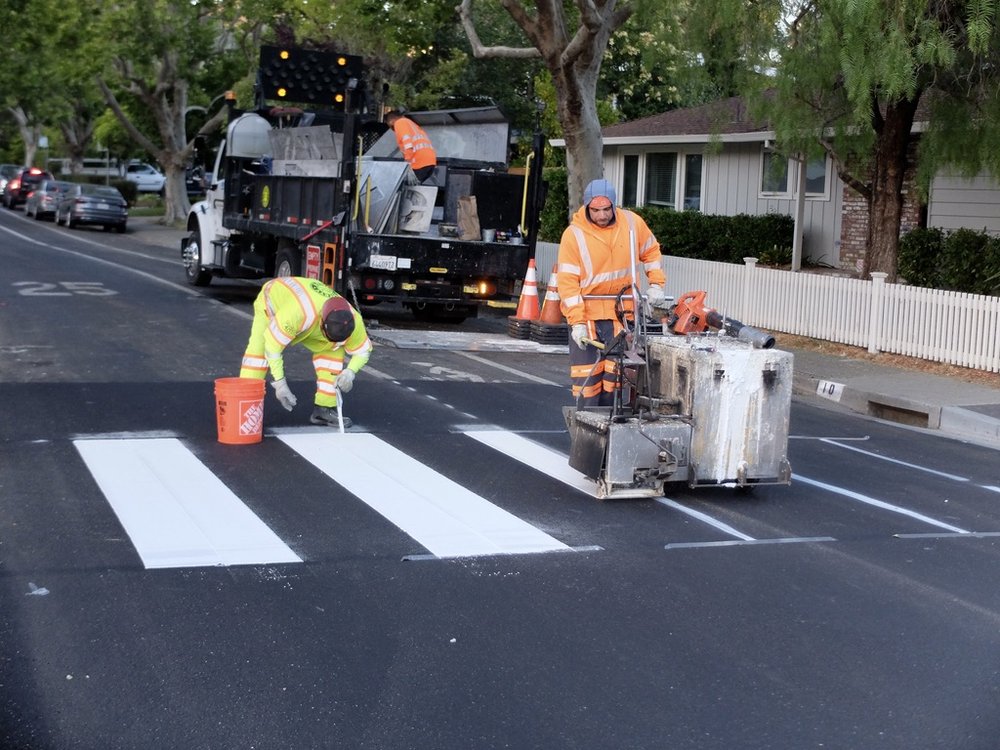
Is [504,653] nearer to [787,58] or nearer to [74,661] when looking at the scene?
[74,661]

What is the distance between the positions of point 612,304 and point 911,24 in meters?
7.12

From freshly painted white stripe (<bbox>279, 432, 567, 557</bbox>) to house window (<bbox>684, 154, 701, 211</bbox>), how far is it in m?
18.9

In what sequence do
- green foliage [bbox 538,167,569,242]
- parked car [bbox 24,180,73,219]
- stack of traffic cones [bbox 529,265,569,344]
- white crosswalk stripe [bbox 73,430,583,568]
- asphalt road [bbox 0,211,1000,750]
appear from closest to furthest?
asphalt road [bbox 0,211,1000,750]
white crosswalk stripe [bbox 73,430,583,568]
stack of traffic cones [bbox 529,265,569,344]
green foliage [bbox 538,167,569,242]
parked car [bbox 24,180,73,219]

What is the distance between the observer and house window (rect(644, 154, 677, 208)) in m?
28.2

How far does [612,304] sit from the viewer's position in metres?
9.16

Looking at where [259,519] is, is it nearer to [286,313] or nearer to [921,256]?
[286,313]

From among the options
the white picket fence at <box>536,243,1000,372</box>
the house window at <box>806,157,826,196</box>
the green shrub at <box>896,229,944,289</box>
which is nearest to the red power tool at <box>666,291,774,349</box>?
the white picket fence at <box>536,243,1000,372</box>

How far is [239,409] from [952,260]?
12.3m

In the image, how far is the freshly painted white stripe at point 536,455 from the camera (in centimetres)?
871

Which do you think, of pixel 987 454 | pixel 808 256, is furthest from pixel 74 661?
pixel 808 256

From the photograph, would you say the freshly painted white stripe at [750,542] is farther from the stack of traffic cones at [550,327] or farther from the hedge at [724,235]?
the hedge at [724,235]

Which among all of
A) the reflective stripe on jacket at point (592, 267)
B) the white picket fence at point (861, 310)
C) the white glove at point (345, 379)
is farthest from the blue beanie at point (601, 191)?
the white picket fence at point (861, 310)

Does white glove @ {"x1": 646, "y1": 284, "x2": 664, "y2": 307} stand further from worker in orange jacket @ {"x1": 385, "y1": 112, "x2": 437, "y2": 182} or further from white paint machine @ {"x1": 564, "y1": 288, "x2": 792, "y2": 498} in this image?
worker in orange jacket @ {"x1": 385, "y1": 112, "x2": 437, "y2": 182}

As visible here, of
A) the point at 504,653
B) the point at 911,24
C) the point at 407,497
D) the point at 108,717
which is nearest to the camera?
the point at 108,717
